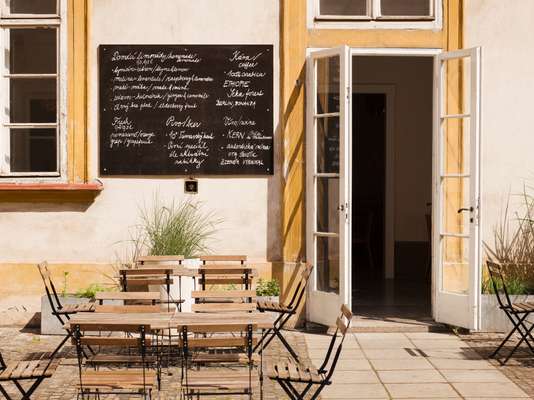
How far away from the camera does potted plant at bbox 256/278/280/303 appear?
30.6 feet

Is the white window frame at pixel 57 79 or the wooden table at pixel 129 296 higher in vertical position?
the white window frame at pixel 57 79

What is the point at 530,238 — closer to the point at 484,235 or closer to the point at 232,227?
the point at 484,235

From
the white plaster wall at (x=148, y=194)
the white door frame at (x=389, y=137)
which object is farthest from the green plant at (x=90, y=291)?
the white door frame at (x=389, y=137)

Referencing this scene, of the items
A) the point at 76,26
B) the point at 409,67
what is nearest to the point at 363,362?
the point at 76,26

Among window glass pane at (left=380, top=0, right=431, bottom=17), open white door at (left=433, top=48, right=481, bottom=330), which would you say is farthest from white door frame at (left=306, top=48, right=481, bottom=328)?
window glass pane at (left=380, top=0, right=431, bottom=17)

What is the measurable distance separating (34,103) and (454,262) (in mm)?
4202

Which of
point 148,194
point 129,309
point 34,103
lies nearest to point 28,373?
point 129,309

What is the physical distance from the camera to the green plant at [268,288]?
30.8 feet

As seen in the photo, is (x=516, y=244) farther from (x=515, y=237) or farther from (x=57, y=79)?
(x=57, y=79)

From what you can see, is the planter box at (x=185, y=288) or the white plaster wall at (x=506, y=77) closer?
the planter box at (x=185, y=288)

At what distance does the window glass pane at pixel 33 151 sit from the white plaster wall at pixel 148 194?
405 millimetres

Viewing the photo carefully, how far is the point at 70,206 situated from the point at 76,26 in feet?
5.50

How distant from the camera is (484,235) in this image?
31.7 ft

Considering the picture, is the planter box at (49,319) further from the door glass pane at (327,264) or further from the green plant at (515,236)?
the green plant at (515,236)
